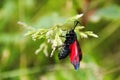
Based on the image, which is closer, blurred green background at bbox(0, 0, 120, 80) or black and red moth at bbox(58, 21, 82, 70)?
black and red moth at bbox(58, 21, 82, 70)

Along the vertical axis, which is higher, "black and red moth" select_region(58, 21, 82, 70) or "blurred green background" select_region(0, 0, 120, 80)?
"black and red moth" select_region(58, 21, 82, 70)

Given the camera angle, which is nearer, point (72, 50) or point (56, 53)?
point (72, 50)

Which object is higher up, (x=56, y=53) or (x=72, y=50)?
(x=72, y=50)

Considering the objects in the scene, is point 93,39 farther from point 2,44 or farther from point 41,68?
point 2,44
